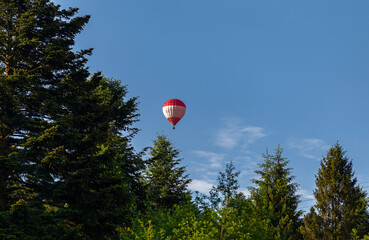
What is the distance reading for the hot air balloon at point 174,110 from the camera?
37312mm

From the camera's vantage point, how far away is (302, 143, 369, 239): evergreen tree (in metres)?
26.0

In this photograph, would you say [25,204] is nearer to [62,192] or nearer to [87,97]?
[62,192]

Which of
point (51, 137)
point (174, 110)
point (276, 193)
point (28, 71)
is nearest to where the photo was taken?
point (51, 137)

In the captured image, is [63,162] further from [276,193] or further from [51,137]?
[276,193]

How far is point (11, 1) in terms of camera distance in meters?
19.0

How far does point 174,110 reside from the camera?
3725 centimetres

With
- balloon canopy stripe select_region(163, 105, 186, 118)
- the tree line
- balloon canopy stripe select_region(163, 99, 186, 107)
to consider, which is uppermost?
balloon canopy stripe select_region(163, 99, 186, 107)

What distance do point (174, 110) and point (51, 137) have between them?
71.6ft

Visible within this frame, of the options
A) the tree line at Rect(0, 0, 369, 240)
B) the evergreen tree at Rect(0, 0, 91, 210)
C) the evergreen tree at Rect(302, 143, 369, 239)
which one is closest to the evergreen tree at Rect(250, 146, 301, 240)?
the evergreen tree at Rect(302, 143, 369, 239)

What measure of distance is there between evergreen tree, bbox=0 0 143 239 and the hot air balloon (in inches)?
684

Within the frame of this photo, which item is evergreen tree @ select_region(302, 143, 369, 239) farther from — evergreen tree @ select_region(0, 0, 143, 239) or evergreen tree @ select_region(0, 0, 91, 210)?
evergreen tree @ select_region(0, 0, 91, 210)

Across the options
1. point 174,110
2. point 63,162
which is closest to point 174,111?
point 174,110

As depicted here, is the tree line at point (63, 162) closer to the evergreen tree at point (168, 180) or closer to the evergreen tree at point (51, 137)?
the evergreen tree at point (51, 137)

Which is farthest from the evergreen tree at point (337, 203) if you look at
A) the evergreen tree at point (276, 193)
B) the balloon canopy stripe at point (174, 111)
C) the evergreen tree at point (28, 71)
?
the evergreen tree at point (28, 71)
